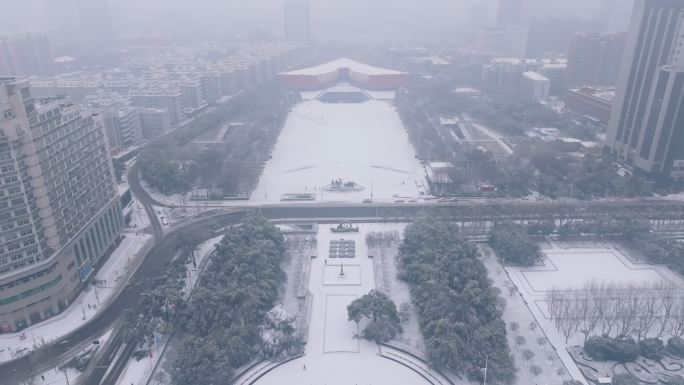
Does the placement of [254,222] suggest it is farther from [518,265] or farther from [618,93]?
[618,93]

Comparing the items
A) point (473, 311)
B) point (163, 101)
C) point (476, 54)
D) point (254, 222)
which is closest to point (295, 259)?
point (254, 222)

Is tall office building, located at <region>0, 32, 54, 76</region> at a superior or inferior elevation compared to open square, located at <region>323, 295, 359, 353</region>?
superior

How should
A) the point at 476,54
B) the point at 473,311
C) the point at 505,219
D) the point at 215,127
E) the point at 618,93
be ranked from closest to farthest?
the point at 473,311 → the point at 505,219 → the point at 618,93 → the point at 215,127 → the point at 476,54

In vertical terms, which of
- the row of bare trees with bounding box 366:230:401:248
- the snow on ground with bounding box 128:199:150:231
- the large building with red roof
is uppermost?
the large building with red roof

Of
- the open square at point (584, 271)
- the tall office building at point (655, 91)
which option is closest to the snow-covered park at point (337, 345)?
the open square at point (584, 271)

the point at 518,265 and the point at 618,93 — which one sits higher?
the point at 618,93

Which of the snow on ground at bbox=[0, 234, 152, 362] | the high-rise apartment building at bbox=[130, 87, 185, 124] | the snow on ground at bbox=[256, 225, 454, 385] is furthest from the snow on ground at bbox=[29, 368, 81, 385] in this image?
the high-rise apartment building at bbox=[130, 87, 185, 124]

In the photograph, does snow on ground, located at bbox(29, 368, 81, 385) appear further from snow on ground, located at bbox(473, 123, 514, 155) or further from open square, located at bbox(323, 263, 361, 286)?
snow on ground, located at bbox(473, 123, 514, 155)

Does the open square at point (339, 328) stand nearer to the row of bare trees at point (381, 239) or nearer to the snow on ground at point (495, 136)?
the row of bare trees at point (381, 239)
